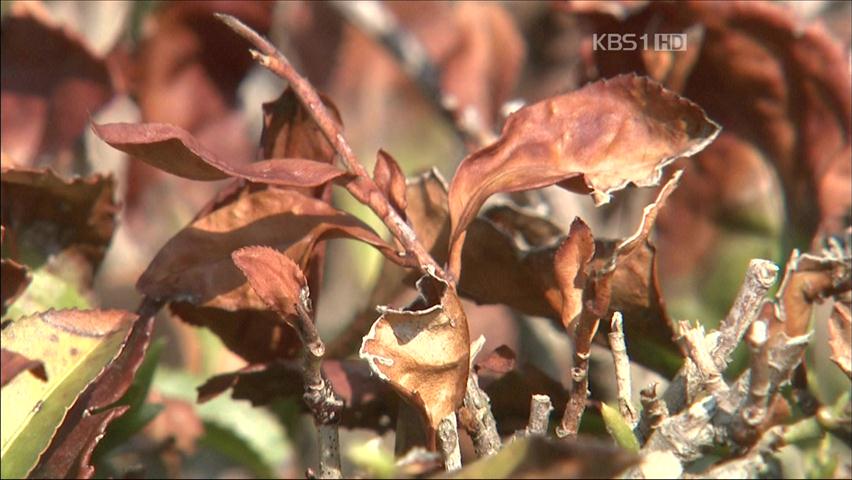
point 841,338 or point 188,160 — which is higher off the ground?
point 188,160

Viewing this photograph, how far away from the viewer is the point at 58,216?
3.04ft

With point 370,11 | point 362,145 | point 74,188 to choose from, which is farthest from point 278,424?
point 362,145

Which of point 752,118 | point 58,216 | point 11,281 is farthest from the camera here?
point 752,118

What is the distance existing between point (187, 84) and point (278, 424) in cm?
38

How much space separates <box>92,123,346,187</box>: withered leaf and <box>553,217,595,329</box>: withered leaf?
0.14 m

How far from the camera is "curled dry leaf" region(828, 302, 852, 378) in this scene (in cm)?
71

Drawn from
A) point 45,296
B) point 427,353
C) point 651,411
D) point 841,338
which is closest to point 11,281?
point 45,296

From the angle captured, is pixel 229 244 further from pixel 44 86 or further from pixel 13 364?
pixel 44 86

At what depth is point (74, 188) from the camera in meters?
0.90

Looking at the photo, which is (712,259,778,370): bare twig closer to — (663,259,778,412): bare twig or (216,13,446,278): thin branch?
(663,259,778,412): bare twig

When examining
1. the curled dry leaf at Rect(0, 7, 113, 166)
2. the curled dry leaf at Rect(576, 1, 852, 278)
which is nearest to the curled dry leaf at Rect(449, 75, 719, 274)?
the curled dry leaf at Rect(576, 1, 852, 278)

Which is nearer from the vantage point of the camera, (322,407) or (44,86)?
(322,407)

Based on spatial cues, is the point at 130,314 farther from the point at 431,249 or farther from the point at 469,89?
the point at 469,89

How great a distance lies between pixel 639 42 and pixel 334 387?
1.33ft
